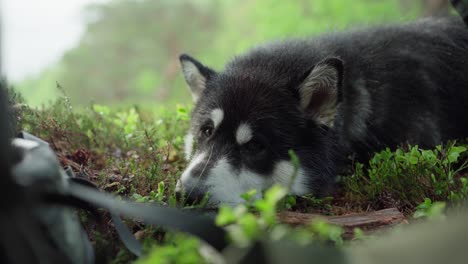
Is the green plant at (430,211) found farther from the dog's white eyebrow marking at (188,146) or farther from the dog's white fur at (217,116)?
the dog's white eyebrow marking at (188,146)

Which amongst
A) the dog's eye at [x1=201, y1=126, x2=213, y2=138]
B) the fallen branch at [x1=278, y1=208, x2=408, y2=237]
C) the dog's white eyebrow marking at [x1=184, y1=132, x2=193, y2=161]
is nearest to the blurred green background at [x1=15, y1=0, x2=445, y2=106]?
the dog's white eyebrow marking at [x1=184, y1=132, x2=193, y2=161]

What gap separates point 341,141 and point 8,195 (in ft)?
9.99

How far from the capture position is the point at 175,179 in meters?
3.50

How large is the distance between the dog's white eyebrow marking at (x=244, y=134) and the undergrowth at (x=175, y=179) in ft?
1.71

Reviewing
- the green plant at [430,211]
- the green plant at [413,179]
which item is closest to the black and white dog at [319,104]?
the green plant at [413,179]

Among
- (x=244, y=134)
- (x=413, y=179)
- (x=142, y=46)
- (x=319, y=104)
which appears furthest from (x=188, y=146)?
(x=142, y=46)

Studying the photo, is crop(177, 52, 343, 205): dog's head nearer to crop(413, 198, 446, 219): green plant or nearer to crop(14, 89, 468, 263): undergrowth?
crop(14, 89, 468, 263): undergrowth

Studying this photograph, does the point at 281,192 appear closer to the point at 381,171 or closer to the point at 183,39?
the point at 381,171

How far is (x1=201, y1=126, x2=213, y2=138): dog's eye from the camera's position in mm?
3971

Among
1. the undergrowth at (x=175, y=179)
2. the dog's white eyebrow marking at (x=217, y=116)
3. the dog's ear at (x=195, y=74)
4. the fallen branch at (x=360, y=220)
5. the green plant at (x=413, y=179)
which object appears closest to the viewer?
the undergrowth at (x=175, y=179)

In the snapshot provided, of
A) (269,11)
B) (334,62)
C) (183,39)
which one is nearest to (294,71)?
(334,62)

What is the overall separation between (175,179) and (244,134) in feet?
2.01

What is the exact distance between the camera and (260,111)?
3.79 metres

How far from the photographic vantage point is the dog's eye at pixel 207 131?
397 cm
